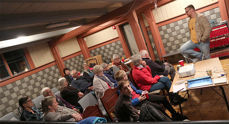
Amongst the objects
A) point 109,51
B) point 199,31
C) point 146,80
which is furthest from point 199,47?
point 109,51

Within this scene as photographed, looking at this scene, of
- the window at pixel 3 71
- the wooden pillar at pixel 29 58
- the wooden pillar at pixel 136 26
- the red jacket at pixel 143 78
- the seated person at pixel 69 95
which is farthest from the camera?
the wooden pillar at pixel 29 58

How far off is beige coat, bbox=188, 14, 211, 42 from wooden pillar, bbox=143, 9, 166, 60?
133 inches

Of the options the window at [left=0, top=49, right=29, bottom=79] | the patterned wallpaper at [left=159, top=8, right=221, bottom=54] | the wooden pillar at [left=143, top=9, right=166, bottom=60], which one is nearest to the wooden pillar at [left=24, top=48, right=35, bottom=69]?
the window at [left=0, top=49, right=29, bottom=79]

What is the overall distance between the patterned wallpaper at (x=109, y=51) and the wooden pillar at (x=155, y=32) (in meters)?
1.93

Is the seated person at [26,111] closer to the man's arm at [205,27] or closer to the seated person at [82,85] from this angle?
the seated person at [82,85]

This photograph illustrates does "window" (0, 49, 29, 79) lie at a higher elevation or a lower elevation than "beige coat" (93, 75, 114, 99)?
higher

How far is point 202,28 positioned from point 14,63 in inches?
259

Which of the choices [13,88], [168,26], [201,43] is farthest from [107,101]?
[168,26]

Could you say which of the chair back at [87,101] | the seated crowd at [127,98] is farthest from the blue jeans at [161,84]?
the chair back at [87,101]

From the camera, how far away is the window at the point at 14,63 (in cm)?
571

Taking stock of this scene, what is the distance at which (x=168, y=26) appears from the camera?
683cm

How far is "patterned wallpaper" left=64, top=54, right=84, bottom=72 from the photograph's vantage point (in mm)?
8028

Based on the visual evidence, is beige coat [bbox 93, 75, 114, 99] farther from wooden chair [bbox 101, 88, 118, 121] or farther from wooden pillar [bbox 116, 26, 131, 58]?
wooden pillar [bbox 116, 26, 131, 58]

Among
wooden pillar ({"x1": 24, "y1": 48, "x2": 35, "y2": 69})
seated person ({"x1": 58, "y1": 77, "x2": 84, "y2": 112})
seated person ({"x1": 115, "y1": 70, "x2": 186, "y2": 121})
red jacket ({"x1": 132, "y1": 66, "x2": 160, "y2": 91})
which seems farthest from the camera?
wooden pillar ({"x1": 24, "y1": 48, "x2": 35, "y2": 69})
